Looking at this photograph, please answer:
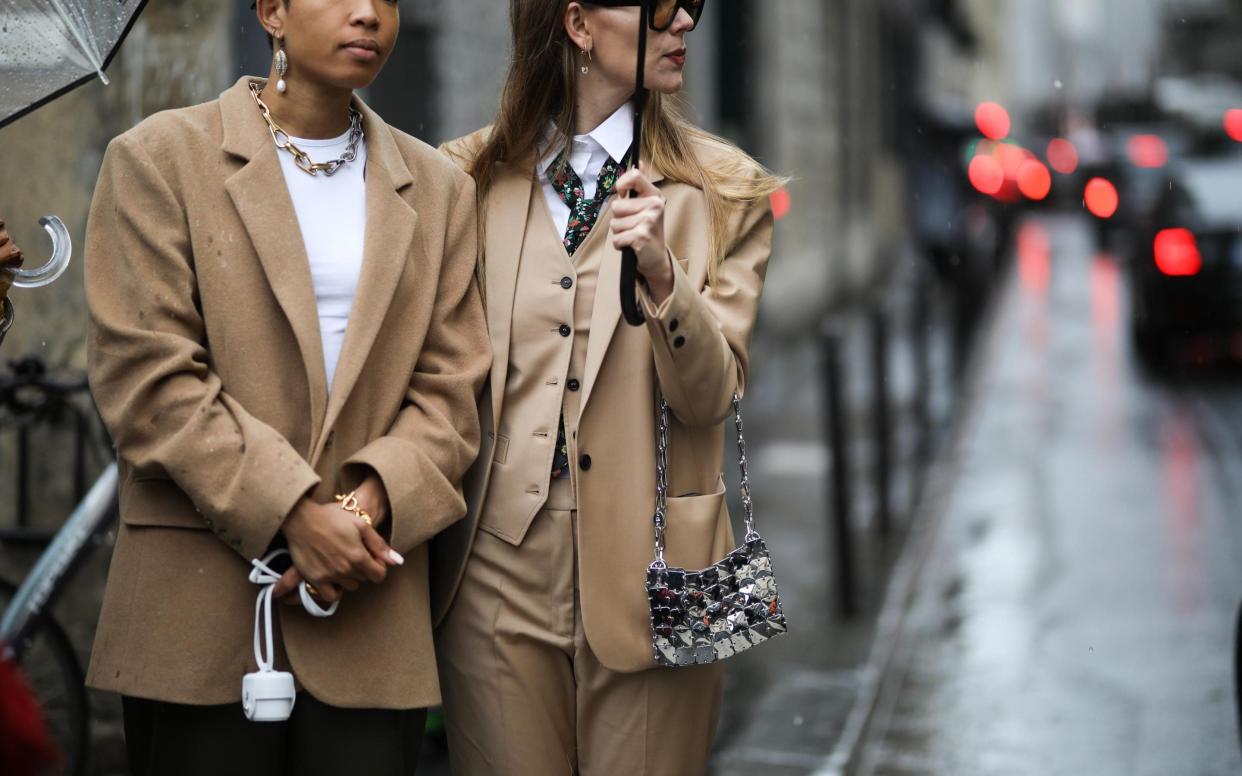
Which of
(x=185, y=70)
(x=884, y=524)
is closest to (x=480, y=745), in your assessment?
(x=185, y=70)

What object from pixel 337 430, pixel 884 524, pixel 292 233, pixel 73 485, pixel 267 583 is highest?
pixel 292 233

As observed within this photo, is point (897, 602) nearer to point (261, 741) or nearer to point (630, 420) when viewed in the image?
point (630, 420)

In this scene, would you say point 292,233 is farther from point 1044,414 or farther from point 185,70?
point 1044,414

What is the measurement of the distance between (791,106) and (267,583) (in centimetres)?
1733

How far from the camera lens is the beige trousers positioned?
2.73 m

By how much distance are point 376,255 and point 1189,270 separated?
12730 millimetres

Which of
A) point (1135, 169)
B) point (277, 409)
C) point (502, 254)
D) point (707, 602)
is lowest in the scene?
point (1135, 169)

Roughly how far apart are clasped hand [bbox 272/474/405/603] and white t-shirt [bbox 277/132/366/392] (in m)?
0.21

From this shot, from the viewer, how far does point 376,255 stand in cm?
252

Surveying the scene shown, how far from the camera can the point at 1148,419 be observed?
12.0 meters

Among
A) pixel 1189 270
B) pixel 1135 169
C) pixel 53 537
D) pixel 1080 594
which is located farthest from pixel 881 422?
pixel 1135 169

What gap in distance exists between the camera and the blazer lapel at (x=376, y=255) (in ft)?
8.07

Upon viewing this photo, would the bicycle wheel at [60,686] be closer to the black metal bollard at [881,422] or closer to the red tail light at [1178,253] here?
the black metal bollard at [881,422]

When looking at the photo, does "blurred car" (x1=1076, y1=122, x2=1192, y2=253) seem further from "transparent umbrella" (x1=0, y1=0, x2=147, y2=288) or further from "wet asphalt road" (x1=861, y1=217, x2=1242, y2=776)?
"transparent umbrella" (x1=0, y1=0, x2=147, y2=288)
